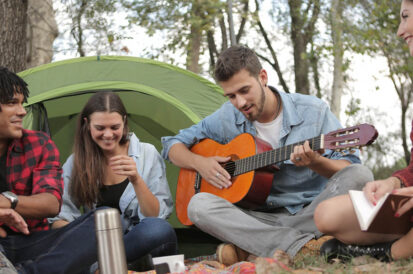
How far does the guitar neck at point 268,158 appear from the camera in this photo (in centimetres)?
266

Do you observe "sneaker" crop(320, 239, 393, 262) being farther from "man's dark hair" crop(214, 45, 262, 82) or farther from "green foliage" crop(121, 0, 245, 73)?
"green foliage" crop(121, 0, 245, 73)

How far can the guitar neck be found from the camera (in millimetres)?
2664

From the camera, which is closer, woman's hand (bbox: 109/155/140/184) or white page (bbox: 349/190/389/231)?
white page (bbox: 349/190/389/231)

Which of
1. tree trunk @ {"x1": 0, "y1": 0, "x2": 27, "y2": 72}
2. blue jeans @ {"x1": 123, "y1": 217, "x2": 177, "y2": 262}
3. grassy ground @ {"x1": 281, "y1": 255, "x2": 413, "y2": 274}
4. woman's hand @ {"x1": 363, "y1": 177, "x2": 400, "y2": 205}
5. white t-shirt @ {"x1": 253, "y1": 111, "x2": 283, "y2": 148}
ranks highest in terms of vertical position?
tree trunk @ {"x1": 0, "y1": 0, "x2": 27, "y2": 72}

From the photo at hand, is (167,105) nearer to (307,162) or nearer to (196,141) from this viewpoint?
(196,141)

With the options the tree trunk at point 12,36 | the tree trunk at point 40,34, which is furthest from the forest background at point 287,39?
the tree trunk at point 12,36

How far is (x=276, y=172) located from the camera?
10.2 feet

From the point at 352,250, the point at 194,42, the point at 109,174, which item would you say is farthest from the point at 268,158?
the point at 194,42

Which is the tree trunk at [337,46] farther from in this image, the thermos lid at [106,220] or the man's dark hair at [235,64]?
the thermos lid at [106,220]

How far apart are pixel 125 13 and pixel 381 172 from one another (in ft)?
21.3

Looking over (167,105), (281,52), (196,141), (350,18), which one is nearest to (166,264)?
(196,141)

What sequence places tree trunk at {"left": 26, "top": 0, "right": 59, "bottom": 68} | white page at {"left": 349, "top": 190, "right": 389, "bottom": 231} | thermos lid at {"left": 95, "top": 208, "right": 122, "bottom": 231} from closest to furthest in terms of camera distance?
thermos lid at {"left": 95, "top": 208, "right": 122, "bottom": 231}, white page at {"left": 349, "top": 190, "right": 389, "bottom": 231}, tree trunk at {"left": 26, "top": 0, "right": 59, "bottom": 68}

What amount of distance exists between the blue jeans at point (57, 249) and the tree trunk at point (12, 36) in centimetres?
243

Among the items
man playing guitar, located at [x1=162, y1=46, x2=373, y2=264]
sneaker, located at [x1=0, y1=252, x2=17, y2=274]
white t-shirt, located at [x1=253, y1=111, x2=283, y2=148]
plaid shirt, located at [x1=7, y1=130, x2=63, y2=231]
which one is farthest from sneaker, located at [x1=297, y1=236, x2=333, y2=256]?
sneaker, located at [x1=0, y1=252, x2=17, y2=274]
